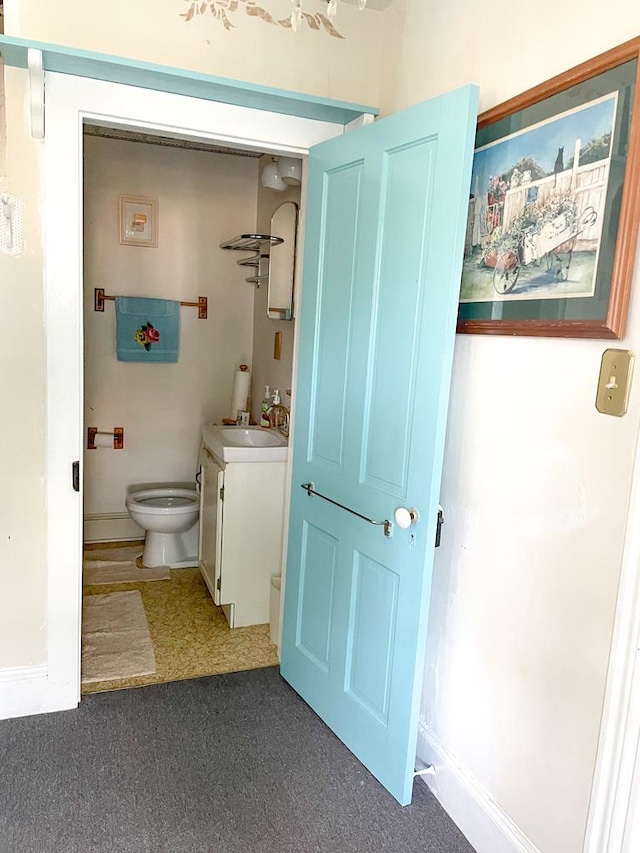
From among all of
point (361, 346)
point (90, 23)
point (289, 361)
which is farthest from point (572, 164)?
point (289, 361)

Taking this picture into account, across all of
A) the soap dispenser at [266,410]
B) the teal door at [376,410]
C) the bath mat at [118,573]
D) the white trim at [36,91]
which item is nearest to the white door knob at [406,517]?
the teal door at [376,410]

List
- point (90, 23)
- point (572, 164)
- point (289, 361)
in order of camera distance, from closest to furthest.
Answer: point (572, 164) < point (90, 23) < point (289, 361)

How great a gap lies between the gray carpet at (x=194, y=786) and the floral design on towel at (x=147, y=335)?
2.09 metres

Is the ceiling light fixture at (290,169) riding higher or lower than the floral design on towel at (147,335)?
higher

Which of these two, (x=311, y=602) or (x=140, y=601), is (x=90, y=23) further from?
(x=140, y=601)

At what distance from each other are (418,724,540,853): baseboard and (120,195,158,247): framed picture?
303 cm

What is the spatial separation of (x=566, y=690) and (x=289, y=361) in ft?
7.37

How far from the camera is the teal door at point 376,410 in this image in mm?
1683

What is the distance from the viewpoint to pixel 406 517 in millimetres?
1767

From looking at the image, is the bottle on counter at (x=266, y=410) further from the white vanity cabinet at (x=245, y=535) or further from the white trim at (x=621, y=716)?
the white trim at (x=621, y=716)

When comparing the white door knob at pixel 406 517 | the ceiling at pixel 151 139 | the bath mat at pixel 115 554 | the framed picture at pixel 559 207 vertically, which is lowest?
the bath mat at pixel 115 554

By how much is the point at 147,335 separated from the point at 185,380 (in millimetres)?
369

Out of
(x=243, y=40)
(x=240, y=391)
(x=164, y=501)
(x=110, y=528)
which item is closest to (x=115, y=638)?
(x=164, y=501)

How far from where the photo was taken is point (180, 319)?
153 inches
